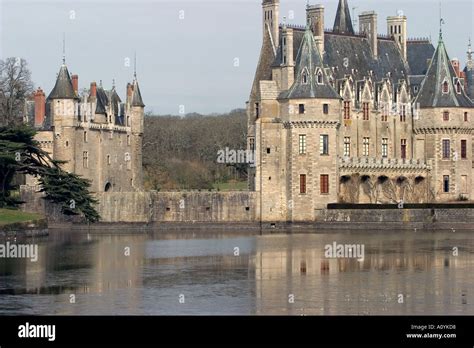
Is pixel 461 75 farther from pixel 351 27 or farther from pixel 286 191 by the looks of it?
pixel 286 191

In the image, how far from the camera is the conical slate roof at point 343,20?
81125 millimetres

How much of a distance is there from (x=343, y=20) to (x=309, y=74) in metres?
10.2

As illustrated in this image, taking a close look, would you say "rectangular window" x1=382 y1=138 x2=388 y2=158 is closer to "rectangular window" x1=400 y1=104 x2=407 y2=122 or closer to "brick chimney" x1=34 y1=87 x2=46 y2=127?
"rectangular window" x1=400 y1=104 x2=407 y2=122

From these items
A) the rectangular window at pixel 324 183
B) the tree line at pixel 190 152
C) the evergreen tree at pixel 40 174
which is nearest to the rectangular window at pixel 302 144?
the rectangular window at pixel 324 183

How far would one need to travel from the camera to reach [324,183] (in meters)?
72.6

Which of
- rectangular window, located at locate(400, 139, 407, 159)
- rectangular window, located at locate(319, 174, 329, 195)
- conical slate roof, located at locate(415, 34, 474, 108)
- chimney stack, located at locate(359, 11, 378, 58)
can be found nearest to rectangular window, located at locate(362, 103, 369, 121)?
rectangular window, located at locate(400, 139, 407, 159)

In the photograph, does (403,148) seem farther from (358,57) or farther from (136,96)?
(136,96)

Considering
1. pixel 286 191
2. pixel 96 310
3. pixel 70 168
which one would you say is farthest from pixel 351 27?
pixel 96 310

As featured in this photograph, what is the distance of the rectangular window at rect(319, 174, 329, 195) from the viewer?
72.6 meters

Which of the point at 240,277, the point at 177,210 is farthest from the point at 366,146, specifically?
the point at 240,277

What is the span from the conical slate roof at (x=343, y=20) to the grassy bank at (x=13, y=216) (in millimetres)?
24299

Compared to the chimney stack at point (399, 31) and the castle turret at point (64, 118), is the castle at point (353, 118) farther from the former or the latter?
the castle turret at point (64, 118)

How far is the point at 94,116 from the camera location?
77.6m
